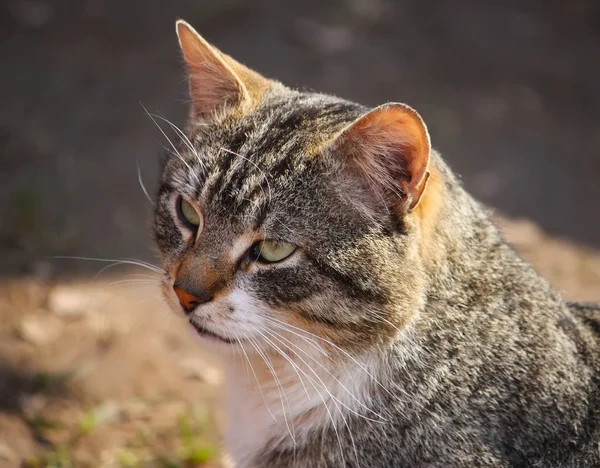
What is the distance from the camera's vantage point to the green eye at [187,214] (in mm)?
2537

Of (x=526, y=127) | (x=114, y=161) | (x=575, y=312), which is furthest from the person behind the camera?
(x=526, y=127)

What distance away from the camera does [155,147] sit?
205 inches

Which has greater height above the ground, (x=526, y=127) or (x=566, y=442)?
(x=526, y=127)

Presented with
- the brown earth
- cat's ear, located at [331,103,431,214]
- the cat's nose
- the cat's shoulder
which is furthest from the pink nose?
the cat's shoulder

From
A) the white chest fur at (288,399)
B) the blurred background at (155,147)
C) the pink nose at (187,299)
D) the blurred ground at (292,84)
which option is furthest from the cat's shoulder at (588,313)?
the blurred ground at (292,84)

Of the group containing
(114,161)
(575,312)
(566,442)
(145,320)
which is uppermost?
(575,312)

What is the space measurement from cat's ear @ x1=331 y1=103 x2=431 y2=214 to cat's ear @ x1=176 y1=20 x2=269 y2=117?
20.2 inches

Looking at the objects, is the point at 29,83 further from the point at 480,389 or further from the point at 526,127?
the point at 480,389

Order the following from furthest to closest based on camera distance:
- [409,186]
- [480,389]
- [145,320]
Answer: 1. [145,320]
2. [480,389]
3. [409,186]

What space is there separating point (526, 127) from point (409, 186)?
4.02 m

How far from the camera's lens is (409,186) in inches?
88.8

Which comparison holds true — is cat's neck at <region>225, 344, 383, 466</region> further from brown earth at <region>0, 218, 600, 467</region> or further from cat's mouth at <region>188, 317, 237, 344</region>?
brown earth at <region>0, 218, 600, 467</region>

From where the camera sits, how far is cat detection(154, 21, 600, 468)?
2.34 metres

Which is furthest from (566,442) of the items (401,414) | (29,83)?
(29,83)
